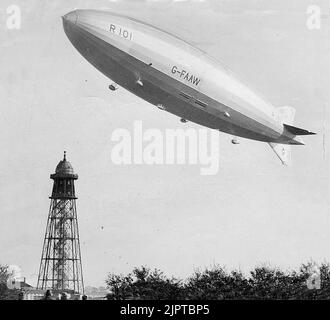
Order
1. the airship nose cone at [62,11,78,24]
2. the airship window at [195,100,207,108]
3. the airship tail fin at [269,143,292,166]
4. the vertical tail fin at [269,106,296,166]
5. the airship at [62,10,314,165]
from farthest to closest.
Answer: the airship tail fin at [269,143,292,166] < the vertical tail fin at [269,106,296,166] < the airship window at [195,100,207,108] < the airship at [62,10,314,165] < the airship nose cone at [62,11,78,24]

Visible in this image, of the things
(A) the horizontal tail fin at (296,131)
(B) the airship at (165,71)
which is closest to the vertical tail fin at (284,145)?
(A) the horizontal tail fin at (296,131)

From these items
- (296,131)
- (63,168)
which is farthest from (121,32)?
(63,168)

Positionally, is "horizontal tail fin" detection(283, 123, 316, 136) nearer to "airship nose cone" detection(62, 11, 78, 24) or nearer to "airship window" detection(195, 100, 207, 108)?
"airship window" detection(195, 100, 207, 108)

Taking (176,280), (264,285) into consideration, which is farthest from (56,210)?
(264,285)

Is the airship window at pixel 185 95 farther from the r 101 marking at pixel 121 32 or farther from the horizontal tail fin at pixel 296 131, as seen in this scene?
the horizontal tail fin at pixel 296 131

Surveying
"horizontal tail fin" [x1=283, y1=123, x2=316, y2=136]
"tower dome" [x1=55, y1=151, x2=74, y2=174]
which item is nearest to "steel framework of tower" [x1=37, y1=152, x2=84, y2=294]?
"tower dome" [x1=55, y1=151, x2=74, y2=174]

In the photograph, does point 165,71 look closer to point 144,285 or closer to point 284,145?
point 284,145
